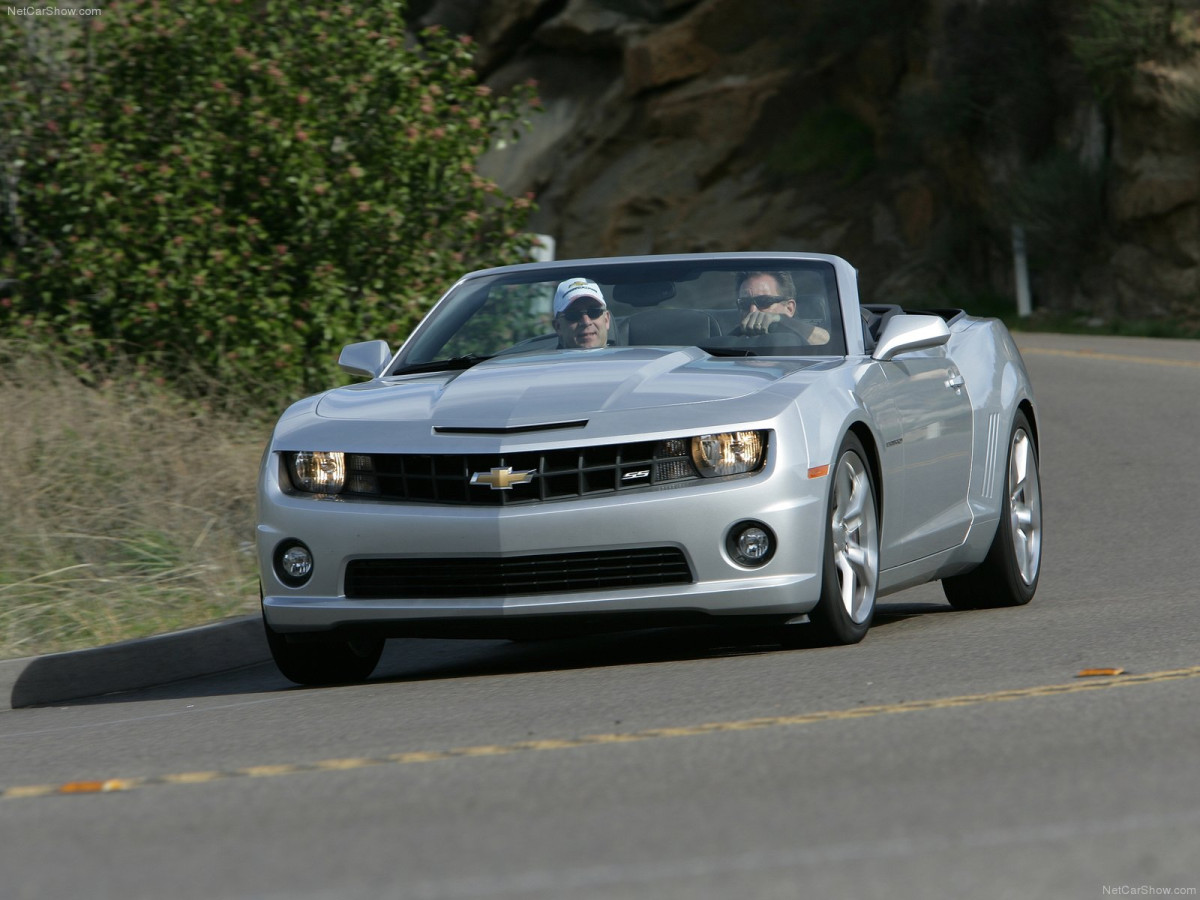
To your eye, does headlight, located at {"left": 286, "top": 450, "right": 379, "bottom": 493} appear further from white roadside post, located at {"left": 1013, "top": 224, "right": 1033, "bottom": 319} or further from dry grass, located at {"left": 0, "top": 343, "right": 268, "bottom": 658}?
white roadside post, located at {"left": 1013, "top": 224, "right": 1033, "bottom": 319}

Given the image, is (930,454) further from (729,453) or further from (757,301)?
(729,453)

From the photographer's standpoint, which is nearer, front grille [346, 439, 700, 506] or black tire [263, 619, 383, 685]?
front grille [346, 439, 700, 506]

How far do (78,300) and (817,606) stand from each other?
8.36m

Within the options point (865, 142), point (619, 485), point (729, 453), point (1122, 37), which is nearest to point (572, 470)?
point (619, 485)

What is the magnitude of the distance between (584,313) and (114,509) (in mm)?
3495

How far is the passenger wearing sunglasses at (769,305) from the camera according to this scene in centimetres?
764

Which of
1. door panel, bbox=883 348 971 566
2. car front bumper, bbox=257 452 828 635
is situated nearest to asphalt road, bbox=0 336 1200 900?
car front bumper, bbox=257 452 828 635

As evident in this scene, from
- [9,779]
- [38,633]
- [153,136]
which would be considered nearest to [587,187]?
[153,136]

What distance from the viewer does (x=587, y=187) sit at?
128 feet

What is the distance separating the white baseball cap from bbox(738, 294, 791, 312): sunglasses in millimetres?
527

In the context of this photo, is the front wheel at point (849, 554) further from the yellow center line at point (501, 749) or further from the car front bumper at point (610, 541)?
the yellow center line at point (501, 749)

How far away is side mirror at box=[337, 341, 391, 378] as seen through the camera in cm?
785

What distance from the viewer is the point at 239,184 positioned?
14125 mm

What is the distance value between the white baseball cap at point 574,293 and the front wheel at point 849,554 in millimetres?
1320
